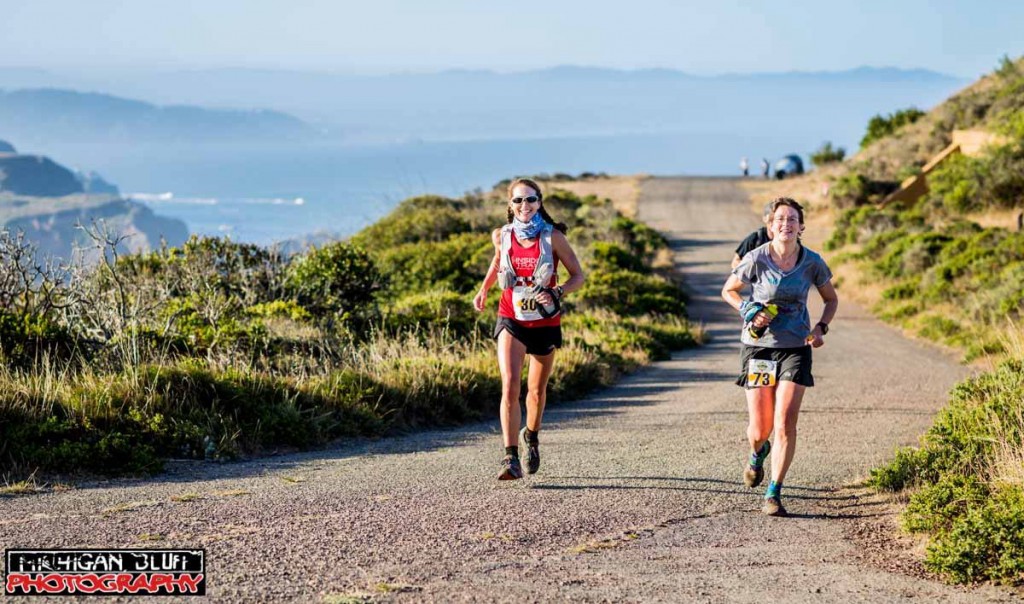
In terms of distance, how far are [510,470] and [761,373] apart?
165 cm

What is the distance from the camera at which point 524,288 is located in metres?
7.39

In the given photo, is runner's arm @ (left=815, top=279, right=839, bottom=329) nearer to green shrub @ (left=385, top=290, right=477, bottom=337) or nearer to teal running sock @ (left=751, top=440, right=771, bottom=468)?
teal running sock @ (left=751, top=440, right=771, bottom=468)

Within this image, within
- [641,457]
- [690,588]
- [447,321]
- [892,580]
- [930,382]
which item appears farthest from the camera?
[447,321]

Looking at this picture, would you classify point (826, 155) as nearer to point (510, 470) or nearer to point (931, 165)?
point (931, 165)

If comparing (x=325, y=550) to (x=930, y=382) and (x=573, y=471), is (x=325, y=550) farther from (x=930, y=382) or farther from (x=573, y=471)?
(x=930, y=382)

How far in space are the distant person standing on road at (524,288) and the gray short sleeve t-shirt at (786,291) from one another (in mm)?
1075

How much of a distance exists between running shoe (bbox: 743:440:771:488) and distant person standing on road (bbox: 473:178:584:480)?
133 cm

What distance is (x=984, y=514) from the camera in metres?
5.97

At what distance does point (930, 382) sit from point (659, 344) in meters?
4.61

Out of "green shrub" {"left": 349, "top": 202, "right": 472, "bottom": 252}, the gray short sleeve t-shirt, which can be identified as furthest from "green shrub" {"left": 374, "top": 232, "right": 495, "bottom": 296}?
the gray short sleeve t-shirt

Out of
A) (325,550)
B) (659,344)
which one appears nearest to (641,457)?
(325,550)

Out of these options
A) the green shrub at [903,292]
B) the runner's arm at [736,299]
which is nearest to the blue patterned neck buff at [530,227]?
the runner's arm at [736,299]

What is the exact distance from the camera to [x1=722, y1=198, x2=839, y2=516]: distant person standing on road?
6812 millimetres

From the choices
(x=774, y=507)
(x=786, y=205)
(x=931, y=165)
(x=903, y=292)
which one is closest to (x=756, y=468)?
(x=774, y=507)
